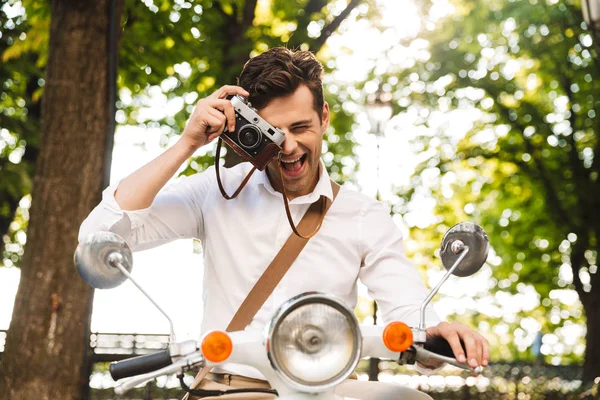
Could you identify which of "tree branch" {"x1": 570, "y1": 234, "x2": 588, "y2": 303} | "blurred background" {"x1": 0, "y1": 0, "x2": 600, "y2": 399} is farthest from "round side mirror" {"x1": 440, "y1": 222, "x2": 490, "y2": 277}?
"tree branch" {"x1": 570, "y1": 234, "x2": 588, "y2": 303}

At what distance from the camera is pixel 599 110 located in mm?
13375

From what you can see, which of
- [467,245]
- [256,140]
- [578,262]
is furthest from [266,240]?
[578,262]

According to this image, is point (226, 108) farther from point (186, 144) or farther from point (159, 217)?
point (159, 217)

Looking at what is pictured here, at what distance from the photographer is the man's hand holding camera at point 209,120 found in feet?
7.68

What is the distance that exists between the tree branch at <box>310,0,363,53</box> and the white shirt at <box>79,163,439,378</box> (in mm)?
5717

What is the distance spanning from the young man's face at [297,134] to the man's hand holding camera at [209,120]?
223mm

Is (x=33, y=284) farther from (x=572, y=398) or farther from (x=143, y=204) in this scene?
(x=572, y=398)

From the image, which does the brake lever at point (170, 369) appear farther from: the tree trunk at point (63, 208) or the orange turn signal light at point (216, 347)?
the tree trunk at point (63, 208)

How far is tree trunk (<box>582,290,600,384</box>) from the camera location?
12828mm

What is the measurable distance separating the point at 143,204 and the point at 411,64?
1063 centimetres

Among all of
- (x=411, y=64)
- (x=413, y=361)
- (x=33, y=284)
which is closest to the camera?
(x=413, y=361)

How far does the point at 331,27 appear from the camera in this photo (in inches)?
329

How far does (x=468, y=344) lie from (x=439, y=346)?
7 centimetres

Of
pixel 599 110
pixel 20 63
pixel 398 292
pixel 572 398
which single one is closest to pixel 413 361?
pixel 398 292
